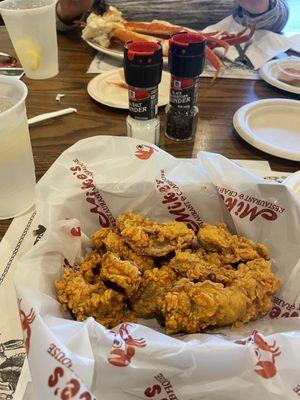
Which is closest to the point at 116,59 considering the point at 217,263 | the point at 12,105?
the point at 12,105

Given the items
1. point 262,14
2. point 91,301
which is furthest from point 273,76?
point 91,301

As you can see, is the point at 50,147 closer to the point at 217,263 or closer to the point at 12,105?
the point at 12,105

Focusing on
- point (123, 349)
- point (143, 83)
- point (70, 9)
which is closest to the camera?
point (123, 349)

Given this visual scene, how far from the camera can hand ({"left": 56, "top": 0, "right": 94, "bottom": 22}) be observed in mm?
1702

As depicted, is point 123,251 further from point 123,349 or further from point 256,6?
point 256,6

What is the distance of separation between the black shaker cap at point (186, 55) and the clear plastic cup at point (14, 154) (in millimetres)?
378

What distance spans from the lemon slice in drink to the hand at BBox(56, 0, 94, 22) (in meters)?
0.47

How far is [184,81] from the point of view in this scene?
1.00m

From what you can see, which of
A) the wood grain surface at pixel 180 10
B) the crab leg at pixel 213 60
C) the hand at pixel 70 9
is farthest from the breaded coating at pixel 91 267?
the wood grain surface at pixel 180 10

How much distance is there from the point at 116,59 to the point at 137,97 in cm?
67

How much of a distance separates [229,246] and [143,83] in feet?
1.44

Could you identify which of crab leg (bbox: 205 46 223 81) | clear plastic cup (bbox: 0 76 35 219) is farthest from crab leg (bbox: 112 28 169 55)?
clear plastic cup (bbox: 0 76 35 219)

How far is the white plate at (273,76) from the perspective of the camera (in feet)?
4.35

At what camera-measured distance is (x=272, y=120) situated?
1188 millimetres
